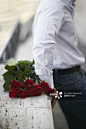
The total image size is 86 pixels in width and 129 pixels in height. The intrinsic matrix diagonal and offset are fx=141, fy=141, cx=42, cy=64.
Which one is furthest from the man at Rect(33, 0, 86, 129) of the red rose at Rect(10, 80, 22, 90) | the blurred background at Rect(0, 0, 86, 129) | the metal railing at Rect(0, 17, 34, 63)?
the metal railing at Rect(0, 17, 34, 63)

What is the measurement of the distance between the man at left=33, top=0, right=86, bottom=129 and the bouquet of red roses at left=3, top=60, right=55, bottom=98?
2.9 inches

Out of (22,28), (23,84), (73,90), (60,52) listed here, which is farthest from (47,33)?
(22,28)

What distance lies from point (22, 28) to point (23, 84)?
266 cm

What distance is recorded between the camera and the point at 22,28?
137 inches

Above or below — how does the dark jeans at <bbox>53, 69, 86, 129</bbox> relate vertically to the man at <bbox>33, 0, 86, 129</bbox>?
below

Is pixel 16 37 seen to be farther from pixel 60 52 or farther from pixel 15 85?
pixel 15 85

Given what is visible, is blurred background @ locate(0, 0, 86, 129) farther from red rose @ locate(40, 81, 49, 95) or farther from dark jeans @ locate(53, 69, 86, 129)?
red rose @ locate(40, 81, 49, 95)

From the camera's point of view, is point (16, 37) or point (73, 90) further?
point (16, 37)

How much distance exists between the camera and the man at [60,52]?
100 centimetres

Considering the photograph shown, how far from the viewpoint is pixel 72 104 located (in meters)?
1.28

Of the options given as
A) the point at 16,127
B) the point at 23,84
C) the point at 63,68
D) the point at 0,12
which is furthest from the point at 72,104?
the point at 0,12

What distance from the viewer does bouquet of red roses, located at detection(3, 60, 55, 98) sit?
1003 mm

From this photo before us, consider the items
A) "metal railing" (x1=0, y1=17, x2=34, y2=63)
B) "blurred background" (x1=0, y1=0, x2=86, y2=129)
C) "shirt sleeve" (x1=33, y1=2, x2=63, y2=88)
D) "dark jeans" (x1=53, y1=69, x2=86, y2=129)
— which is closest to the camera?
"shirt sleeve" (x1=33, y1=2, x2=63, y2=88)

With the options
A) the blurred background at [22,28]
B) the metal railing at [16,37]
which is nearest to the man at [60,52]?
the blurred background at [22,28]
